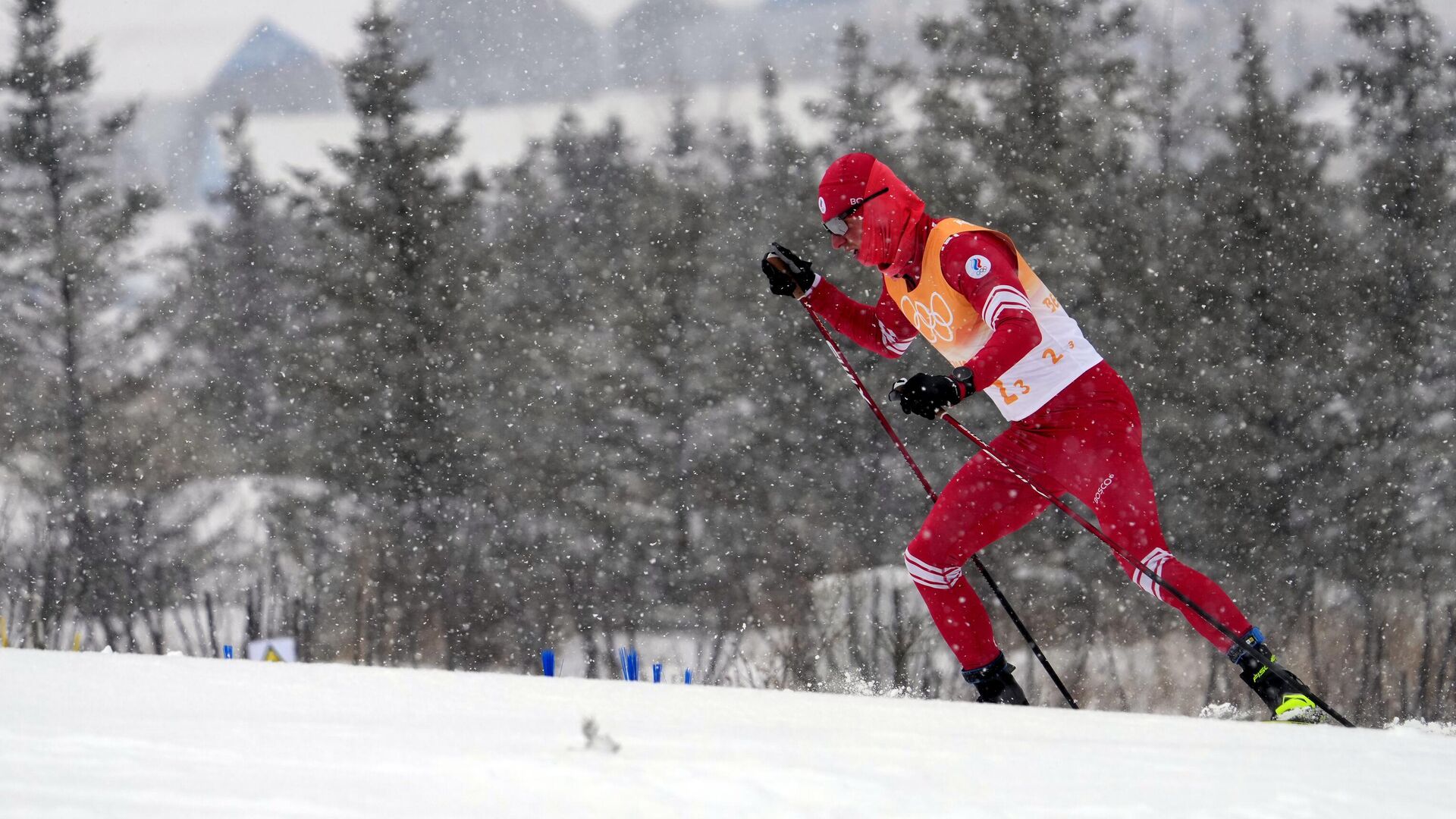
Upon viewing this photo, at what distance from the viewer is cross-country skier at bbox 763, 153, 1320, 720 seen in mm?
3307

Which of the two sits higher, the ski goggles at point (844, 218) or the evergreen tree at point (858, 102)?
the evergreen tree at point (858, 102)

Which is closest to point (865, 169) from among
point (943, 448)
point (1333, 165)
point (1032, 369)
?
point (1032, 369)

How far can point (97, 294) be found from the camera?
22281mm

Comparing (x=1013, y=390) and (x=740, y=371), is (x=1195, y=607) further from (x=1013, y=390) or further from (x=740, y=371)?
(x=740, y=371)

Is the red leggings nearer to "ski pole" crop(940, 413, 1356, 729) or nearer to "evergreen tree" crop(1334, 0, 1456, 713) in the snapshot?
"ski pole" crop(940, 413, 1356, 729)

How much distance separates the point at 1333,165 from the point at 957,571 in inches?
722

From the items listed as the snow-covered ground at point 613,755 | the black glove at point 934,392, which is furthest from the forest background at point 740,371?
the snow-covered ground at point 613,755

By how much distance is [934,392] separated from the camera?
3139mm

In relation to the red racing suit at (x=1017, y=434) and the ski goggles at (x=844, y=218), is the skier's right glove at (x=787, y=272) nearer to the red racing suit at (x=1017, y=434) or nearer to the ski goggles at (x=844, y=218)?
the ski goggles at (x=844, y=218)

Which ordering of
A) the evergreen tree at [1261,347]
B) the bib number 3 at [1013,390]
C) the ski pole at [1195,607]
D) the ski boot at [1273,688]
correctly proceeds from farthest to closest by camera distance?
the evergreen tree at [1261,347] → the bib number 3 at [1013,390] → the ski pole at [1195,607] → the ski boot at [1273,688]

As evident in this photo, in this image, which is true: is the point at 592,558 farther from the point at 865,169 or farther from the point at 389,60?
the point at 865,169

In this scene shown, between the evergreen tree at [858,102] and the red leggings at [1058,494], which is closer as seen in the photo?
the red leggings at [1058,494]

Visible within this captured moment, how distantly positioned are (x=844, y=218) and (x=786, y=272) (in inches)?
17.5

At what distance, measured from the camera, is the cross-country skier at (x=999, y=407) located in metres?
3.31
